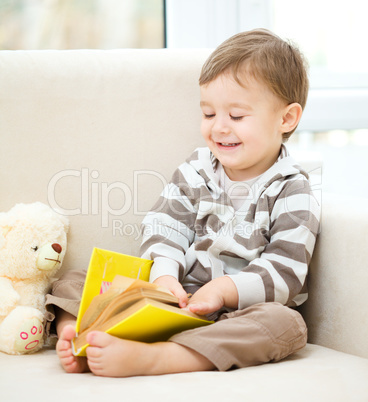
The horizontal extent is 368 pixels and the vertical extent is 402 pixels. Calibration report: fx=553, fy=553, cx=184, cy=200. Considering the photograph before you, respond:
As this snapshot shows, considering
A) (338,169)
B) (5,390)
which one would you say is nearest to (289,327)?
(5,390)

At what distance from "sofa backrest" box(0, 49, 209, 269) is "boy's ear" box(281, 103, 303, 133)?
0.72 ft

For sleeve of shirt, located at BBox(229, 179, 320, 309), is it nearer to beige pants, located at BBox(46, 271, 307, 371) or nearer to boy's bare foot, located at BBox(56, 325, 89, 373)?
beige pants, located at BBox(46, 271, 307, 371)

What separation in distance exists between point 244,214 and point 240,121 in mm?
193

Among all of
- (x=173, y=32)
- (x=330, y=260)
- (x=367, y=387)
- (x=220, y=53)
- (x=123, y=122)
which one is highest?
(x=173, y=32)

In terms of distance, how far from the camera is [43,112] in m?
1.24

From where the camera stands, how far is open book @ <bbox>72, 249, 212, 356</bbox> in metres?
0.85

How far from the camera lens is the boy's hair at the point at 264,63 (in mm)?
1102

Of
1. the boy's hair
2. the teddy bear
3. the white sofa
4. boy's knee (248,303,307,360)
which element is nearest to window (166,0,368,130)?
the white sofa

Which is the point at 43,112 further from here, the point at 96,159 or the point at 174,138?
the point at 174,138

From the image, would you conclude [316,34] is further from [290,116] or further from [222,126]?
[222,126]

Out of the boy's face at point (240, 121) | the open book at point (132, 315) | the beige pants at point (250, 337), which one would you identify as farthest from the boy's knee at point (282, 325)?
the boy's face at point (240, 121)

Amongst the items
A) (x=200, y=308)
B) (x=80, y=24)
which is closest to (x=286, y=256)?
(x=200, y=308)

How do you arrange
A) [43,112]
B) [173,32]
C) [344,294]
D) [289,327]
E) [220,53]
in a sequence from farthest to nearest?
[173,32] < [43,112] < [220,53] < [344,294] < [289,327]

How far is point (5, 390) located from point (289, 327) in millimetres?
451
